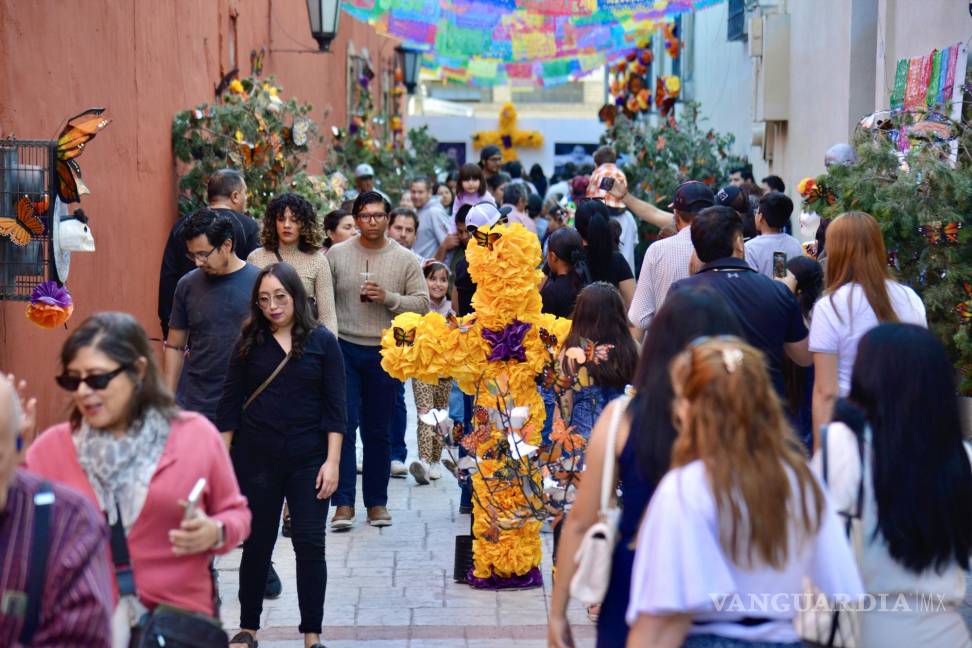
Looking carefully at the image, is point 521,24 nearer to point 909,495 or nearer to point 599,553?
point 909,495

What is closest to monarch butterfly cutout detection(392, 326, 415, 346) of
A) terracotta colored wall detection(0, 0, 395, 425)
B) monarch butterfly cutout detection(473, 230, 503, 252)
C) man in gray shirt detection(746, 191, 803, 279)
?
monarch butterfly cutout detection(473, 230, 503, 252)

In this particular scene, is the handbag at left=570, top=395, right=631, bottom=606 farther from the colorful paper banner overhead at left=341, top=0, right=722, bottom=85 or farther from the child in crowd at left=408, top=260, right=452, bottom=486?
the colorful paper banner overhead at left=341, top=0, right=722, bottom=85

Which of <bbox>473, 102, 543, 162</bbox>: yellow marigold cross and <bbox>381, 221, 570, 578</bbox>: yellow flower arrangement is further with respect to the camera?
<bbox>473, 102, 543, 162</bbox>: yellow marigold cross

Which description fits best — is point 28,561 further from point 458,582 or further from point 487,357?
point 458,582

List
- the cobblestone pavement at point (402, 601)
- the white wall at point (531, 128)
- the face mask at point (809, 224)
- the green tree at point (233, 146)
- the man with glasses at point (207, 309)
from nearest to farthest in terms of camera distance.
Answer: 1. the cobblestone pavement at point (402, 601)
2. the man with glasses at point (207, 309)
3. the face mask at point (809, 224)
4. the green tree at point (233, 146)
5. the white wall at point (531, 128)

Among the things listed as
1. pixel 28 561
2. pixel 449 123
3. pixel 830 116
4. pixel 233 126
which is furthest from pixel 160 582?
pixel 449 123

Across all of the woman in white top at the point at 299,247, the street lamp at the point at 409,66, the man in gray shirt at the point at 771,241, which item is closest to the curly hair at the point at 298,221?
the woman in white top at the point at 299,247

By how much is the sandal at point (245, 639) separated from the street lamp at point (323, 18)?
8792 mm

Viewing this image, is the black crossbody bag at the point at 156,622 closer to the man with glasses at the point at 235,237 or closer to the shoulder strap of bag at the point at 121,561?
the shoulder strap of bag at the point at 121,561

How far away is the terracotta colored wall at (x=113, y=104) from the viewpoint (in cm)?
768

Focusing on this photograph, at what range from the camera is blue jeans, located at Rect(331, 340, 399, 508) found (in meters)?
8.52

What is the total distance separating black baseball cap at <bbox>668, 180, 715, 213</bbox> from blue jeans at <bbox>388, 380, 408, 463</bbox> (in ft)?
9.02

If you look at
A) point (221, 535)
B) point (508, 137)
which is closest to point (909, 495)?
point (221, 535)

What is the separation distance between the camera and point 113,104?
389 inches
